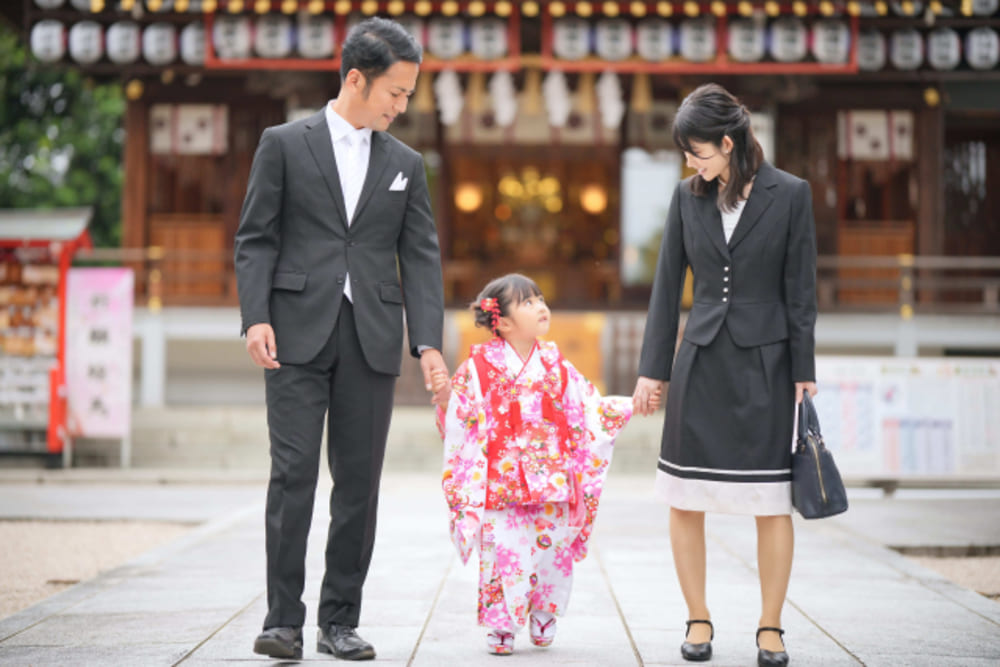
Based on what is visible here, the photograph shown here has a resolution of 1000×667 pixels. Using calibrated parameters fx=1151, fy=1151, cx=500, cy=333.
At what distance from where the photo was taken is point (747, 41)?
41.4ft

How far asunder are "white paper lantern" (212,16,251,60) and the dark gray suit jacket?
9.35 m

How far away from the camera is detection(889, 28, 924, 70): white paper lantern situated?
510 inches

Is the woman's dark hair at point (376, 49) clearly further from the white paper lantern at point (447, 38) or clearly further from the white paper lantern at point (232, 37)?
the white paper lantern at point (232, 37)

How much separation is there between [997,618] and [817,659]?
48.7 inches

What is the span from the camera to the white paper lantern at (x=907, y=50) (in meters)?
13.0

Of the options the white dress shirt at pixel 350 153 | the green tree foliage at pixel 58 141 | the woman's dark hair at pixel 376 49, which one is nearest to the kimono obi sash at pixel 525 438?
the white dress shirt at pixel 350 153

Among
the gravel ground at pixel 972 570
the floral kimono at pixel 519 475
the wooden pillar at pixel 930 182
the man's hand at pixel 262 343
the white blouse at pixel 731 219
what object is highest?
the wooden pillar at pixel 930 182

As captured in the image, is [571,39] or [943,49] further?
[943,49]

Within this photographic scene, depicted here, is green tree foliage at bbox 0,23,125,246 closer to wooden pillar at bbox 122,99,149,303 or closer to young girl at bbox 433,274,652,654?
wooden pillar at bbox 122,99,149,303

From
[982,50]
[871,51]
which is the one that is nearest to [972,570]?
[871,51]

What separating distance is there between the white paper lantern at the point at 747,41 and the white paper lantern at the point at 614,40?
1.14m

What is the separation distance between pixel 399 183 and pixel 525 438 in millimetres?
971

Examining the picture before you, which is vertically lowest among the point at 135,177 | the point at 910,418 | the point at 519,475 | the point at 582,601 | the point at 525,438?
the point at 582,601

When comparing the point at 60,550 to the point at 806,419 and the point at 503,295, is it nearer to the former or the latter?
the point at 503,295
